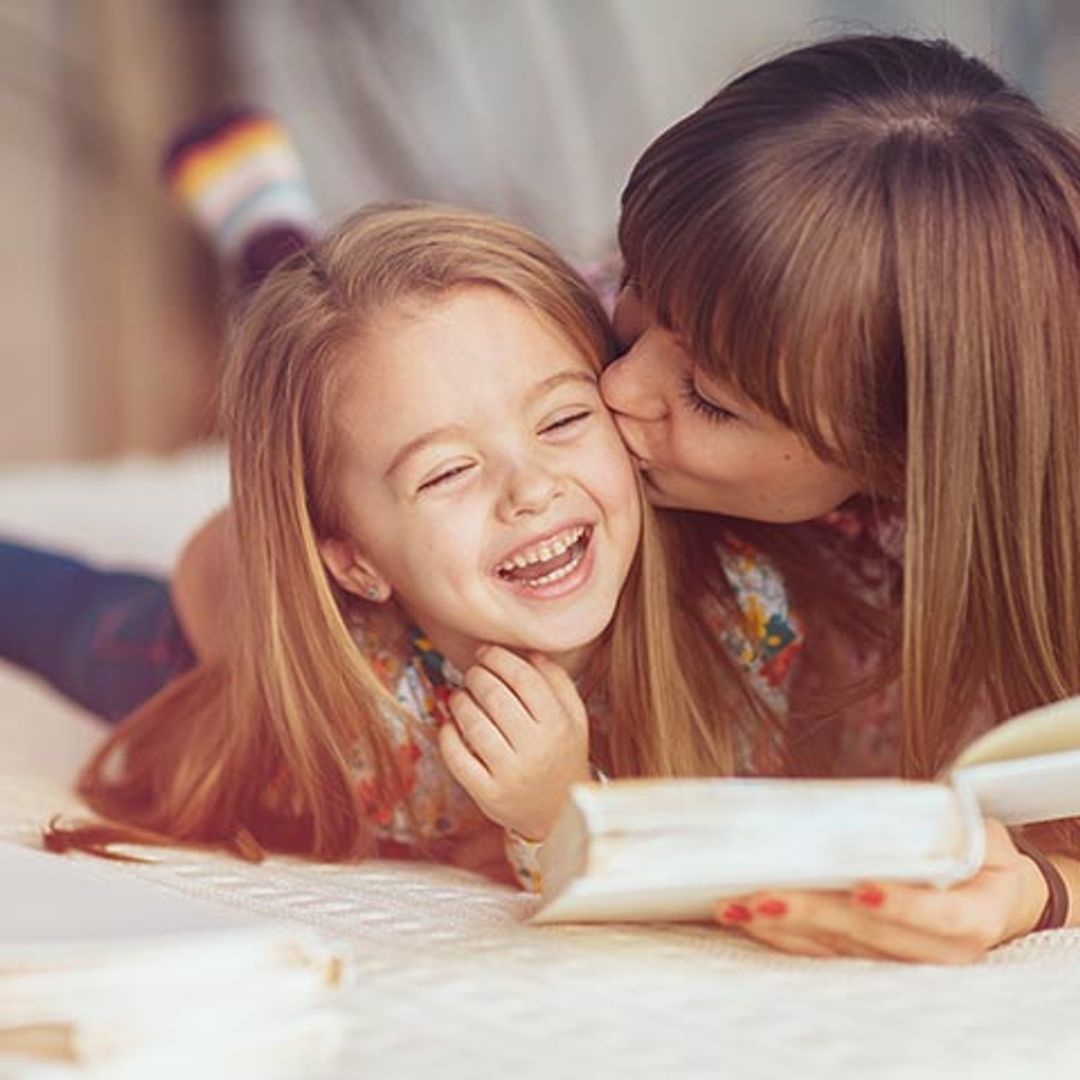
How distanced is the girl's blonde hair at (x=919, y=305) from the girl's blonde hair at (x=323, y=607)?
0.11 m

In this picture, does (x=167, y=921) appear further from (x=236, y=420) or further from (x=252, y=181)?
(x=252, y=181)

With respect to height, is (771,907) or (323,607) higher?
(323,607)

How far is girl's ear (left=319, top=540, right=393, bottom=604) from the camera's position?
3.89 ft

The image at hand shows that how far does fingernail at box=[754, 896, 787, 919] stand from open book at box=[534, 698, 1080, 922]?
2 centimetres

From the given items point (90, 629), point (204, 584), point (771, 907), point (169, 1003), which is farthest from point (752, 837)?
point (90, 629)

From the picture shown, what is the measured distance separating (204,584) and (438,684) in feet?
0.90

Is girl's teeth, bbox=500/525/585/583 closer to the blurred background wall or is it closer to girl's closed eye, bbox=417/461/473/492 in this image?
girl's closed eye, bbox=417/461/473/492

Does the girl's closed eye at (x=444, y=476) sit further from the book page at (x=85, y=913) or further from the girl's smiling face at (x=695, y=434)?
the book page at (x=85, y=913)

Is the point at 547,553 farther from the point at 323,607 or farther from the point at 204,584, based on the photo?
the point at 204,584

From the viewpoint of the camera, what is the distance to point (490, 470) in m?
1.10

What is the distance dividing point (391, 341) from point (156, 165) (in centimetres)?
200

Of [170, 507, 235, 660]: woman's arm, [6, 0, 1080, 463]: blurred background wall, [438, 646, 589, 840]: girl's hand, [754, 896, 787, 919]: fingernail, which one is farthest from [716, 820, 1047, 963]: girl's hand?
[6, 0, 1080, 463]: blurred background wall

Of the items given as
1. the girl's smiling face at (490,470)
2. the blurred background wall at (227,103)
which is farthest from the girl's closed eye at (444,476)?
the blurred background wall at (227,103)

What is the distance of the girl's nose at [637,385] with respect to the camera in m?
1.13
